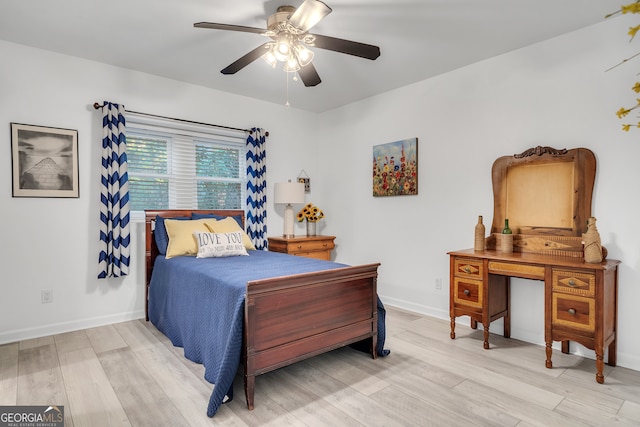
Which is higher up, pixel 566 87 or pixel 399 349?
pixel 566 87

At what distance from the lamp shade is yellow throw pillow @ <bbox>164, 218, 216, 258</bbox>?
3.90ft

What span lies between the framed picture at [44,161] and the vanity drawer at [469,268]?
353 centimetres

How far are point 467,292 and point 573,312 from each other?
75cm

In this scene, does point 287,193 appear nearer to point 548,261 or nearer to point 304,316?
point 304,316

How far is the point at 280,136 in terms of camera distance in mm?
4871

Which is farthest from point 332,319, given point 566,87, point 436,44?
point 566,87

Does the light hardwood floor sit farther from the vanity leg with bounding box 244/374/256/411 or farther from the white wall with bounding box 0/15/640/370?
the white wall with bounding box 0/15/640/370

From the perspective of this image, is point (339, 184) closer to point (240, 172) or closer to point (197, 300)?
point (240, 172)

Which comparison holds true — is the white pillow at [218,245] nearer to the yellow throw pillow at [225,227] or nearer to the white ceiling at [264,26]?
the yellow throw pillow at [225,227]

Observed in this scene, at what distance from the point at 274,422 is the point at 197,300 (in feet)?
3.39

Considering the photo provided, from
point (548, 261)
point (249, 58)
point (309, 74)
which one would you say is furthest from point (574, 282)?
point (249, 58)

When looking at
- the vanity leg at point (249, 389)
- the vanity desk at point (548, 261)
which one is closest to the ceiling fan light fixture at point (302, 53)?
the vanity desk at point (548, 261)

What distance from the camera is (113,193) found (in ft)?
11.2

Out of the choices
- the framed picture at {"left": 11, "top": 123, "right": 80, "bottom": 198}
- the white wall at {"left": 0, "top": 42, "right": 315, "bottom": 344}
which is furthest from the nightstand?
the framed picture at {"left": 11, "top": 123, "right": 80, "bottom": 198}
